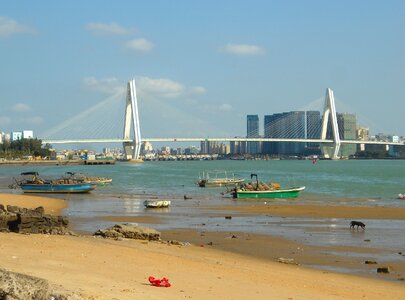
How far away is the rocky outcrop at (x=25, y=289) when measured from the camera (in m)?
5.38

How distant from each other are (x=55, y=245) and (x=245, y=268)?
3.34 metres

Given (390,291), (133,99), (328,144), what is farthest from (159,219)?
(328,144)

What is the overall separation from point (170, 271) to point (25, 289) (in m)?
4.68

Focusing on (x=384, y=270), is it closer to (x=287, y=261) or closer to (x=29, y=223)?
(x=287, y=261)

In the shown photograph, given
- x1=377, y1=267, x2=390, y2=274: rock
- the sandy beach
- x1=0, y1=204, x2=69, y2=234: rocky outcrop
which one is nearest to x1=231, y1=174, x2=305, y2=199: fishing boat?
the sandy beach

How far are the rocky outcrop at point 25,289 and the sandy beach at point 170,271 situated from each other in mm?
1022

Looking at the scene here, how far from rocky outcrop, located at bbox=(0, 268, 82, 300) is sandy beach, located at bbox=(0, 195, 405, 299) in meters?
1.02

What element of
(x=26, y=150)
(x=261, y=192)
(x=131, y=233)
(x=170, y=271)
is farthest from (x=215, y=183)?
(x=26, y=150)

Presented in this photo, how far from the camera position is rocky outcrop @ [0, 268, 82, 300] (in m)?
5.38

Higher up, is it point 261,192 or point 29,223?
point 29,223

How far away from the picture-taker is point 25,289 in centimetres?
545

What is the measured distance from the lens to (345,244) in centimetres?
1602

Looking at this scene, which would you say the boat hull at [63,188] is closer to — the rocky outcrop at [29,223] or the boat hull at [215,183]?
the boat hull at [215,183]

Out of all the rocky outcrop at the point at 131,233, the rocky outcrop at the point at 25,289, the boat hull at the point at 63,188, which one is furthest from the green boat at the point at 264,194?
the rocky outcrop at the point at 25,289
